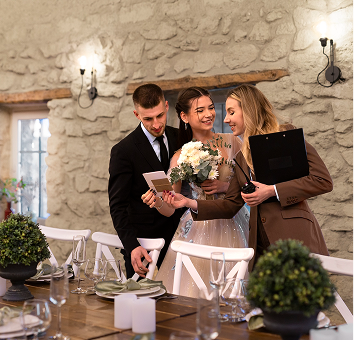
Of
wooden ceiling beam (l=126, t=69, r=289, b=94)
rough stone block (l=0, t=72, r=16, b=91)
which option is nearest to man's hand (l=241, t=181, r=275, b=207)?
wooden ceiling beam (l=126, t=69, r=289, b=94)

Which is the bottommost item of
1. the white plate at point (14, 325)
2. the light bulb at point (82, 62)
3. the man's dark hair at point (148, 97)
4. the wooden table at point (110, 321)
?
the wooden table at point (110, 321)

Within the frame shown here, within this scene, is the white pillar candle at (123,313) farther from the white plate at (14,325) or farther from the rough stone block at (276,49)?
the rough stone block at (276,49)

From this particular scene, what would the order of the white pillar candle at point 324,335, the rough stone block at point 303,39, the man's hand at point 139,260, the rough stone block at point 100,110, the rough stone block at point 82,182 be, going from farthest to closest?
1. the rough stone block at point 82,182
2. the rough stone block at point 100,110
3. the rough stone block at point 303,39
4. the man's hand at point 139,260
5. the white pillar candle at point 324,335

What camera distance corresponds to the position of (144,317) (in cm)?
153

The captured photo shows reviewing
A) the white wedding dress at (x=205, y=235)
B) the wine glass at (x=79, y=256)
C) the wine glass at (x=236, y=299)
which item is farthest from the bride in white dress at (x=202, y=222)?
the wine glass at (x=236, y=299)

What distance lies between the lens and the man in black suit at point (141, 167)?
9.19 feet

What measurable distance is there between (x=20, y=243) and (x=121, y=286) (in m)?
0.45

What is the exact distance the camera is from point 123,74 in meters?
4.47

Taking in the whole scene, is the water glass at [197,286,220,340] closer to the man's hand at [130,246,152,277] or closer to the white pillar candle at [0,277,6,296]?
the white pillar candle at [0,277,6,296]

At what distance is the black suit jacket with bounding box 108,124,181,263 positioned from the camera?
9.31ft

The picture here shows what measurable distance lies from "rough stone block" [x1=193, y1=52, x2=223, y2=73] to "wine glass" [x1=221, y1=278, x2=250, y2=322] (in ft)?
8.61

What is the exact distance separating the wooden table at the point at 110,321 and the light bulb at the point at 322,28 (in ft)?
7.63

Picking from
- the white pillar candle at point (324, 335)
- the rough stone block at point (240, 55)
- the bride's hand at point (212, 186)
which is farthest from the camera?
the rough stone block at point (240, 55)

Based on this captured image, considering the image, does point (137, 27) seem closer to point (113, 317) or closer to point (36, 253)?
point (36, 253)
